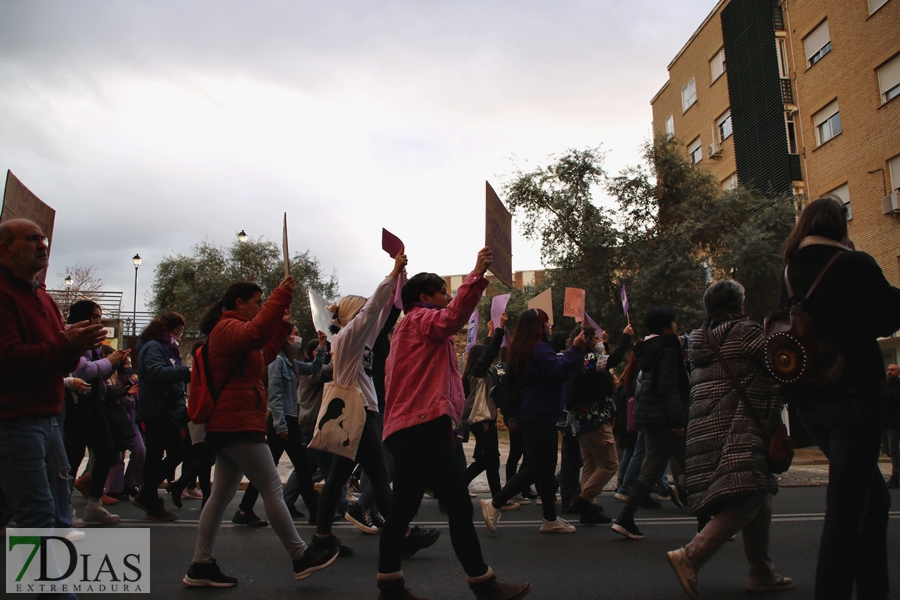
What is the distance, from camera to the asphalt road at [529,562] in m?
4.06

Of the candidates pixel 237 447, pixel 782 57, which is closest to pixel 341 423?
pixel 237 447

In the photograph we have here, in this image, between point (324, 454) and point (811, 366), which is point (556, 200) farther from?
point (811, 366)

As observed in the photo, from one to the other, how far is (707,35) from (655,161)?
1179 cm

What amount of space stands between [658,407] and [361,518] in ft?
8.90

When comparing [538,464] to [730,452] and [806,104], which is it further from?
[806,104]

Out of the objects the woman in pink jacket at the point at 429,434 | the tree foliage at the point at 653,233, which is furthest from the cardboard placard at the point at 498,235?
the tree foliage at the point at 653,233

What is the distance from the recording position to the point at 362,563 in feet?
15.8

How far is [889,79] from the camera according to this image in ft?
67.1

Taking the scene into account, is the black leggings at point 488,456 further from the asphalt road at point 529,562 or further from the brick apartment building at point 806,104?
the brick apartment building at point 806,104

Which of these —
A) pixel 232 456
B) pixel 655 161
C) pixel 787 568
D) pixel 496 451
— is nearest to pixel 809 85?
pixel 655 161

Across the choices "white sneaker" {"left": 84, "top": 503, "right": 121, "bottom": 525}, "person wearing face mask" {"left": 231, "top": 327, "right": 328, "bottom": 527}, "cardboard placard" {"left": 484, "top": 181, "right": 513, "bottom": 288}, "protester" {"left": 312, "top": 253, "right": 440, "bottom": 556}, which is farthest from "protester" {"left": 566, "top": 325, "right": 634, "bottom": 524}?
"white sneaker" {"left": 84, "top": 503, "right": 121, "bottom": 525}

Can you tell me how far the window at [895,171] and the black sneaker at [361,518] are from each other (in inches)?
807

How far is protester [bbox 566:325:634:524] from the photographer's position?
6305 millimetres

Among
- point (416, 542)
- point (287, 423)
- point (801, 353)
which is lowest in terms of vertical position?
point (416, 542)
